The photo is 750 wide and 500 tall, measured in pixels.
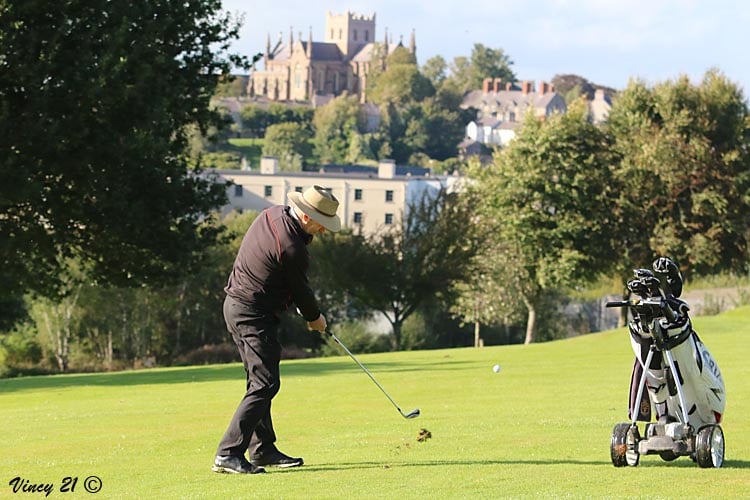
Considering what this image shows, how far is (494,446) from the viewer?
1151cm

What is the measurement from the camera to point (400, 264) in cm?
6194

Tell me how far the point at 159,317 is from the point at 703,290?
32.5 meters

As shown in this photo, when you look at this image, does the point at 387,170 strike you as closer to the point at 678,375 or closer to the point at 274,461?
the point at 274,461

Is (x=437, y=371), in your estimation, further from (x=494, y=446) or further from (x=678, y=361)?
(x=678, y=361)

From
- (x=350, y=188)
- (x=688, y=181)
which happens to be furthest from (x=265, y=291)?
(x=350, y=188)

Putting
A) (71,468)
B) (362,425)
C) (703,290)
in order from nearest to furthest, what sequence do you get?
1. (71,468)
2. (362,425)
3. (703,290)

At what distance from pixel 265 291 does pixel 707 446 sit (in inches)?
141

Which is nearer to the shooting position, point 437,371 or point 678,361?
point 678,361

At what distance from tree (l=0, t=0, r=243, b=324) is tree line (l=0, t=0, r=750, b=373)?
54 millimetres

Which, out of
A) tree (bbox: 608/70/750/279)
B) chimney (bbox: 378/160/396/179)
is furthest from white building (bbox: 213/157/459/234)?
tree (bbox: 608/70/750/279)

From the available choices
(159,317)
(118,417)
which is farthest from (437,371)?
(159,317)

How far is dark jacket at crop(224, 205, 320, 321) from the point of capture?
384 inches

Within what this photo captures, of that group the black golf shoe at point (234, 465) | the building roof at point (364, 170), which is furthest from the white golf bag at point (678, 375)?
the building roof at point (364, 170)

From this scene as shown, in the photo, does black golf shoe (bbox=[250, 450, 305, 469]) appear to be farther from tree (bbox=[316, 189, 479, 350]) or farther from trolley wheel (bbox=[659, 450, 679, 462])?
tree (bbox=[316, 189, 479, 350])
